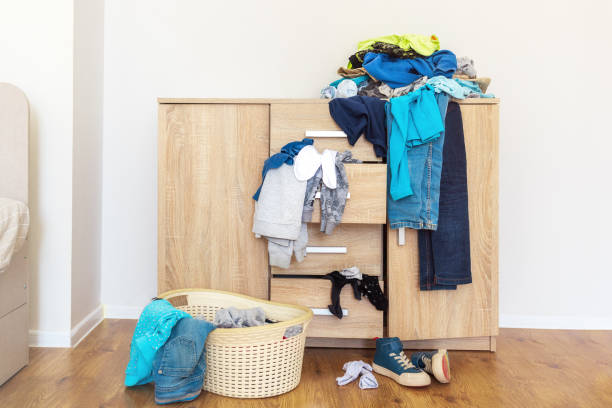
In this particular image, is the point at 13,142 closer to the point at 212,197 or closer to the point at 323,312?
the point at 212,197

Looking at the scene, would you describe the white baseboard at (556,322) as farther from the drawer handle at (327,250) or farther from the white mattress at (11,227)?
the white mattress at (11,227)

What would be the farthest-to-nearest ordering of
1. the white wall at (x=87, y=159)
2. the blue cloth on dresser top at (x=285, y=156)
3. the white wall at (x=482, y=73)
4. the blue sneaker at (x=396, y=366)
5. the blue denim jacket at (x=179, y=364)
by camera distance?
the white wall at (x=482, y=73), the white wall at (x=87, y=159), the blue cloth on dresser top at (x=285, y=156), the blue sneaker at (x=396, y=366), the blue denim jacket at (x=179, y=364)

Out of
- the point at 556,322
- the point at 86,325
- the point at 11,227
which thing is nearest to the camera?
the point at 11,227

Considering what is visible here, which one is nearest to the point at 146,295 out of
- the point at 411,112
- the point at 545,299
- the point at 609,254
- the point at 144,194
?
the point at 144,194

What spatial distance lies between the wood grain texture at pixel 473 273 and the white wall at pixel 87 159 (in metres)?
1.43

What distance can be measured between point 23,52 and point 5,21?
0.48 ft

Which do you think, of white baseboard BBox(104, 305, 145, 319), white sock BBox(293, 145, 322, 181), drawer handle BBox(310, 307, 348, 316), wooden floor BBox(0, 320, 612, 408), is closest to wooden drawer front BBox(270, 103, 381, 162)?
white sock BBox(293, 145, 322, 181)

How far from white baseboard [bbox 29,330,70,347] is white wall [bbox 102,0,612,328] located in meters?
0.42

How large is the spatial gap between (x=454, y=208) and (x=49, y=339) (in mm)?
1840

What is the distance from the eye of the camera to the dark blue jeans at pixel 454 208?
71.9 inches

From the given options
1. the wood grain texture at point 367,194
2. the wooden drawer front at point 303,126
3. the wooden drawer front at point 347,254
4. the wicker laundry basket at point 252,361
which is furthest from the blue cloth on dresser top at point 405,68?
the wicker laundry basket at point 252,361

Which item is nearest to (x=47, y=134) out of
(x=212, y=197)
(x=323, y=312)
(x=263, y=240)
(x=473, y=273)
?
(x=212, y=197)

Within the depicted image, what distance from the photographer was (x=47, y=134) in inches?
75.2

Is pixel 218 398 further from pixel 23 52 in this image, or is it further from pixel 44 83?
pixel 23 52
